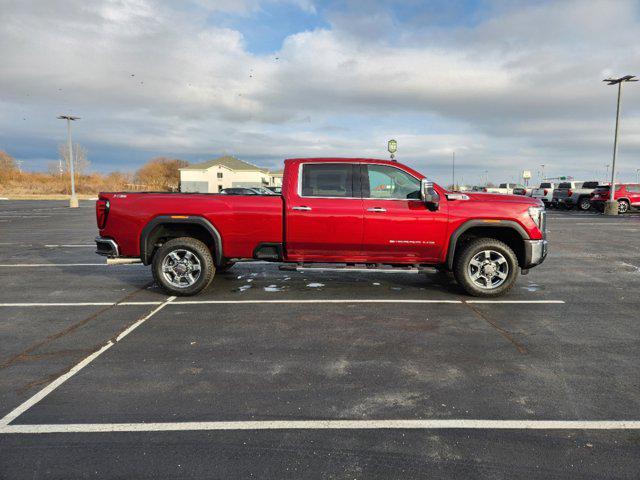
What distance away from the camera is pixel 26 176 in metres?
85.6

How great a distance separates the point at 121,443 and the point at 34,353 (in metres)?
A: 2.11

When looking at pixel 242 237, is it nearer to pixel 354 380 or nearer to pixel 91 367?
pixel 91 367

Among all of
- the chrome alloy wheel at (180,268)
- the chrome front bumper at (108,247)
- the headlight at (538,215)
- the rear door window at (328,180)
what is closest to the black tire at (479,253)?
the headlight at (538,215)

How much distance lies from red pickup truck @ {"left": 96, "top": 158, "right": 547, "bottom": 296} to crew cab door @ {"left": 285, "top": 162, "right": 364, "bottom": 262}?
0.05ft

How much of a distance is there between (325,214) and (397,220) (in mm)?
1032

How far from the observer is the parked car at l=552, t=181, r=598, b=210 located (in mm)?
28641

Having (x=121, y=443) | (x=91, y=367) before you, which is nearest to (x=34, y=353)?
(x=91, y=367)

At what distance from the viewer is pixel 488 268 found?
6.14m

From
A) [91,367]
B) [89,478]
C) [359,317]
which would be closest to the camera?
[89,478]

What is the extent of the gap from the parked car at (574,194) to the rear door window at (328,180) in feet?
92.2

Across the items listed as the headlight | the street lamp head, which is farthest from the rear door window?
the street lamp head

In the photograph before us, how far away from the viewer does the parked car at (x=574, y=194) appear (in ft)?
94.0

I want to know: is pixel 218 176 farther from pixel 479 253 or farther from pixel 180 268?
pixel 479 253

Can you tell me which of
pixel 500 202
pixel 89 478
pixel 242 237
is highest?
pixel 500 202
